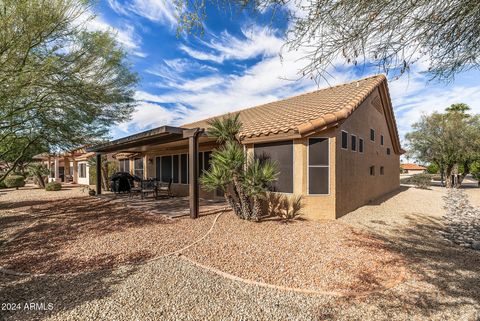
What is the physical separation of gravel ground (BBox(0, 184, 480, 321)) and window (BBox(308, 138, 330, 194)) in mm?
3534

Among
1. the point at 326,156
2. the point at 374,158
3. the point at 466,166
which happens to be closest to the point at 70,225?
the point at 326,156

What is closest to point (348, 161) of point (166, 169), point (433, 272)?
point (433, 272)

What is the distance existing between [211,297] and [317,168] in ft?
19.2

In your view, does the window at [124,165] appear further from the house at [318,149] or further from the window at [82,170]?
the house at [318,149]

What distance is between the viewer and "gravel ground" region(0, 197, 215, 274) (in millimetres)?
4766

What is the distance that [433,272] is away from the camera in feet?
14.3

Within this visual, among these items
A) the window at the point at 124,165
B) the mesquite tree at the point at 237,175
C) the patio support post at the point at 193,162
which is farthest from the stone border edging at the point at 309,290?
the window at the point at 124,165

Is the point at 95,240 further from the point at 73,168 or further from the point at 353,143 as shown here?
the point at 73,168

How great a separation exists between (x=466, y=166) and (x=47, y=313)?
110 feet

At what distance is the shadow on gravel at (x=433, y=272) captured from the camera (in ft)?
11.2

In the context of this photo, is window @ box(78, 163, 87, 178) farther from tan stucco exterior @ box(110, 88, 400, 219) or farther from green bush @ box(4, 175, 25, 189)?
tan stucco exterior @ box(110, 88, 400, 219)

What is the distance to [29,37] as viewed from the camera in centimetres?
563

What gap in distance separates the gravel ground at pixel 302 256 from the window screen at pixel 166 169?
896cm

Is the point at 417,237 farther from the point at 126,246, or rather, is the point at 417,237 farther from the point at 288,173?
the point at 126,246
